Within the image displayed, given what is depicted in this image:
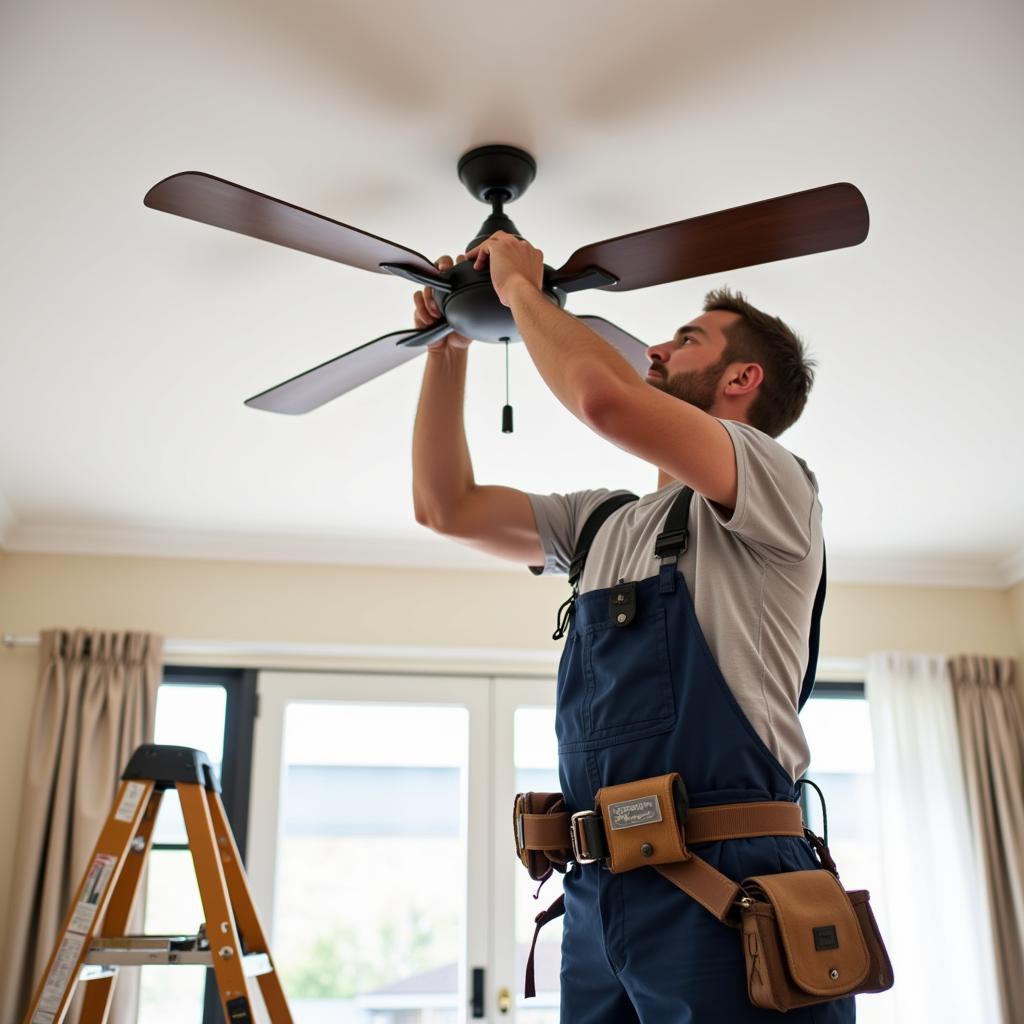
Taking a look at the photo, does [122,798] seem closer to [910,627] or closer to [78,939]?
[78,939]

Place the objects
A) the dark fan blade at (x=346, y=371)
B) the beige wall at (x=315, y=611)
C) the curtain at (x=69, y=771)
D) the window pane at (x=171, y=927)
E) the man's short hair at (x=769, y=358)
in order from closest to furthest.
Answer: the man's short hair at (x=769, y=358)
the dark fan blade at (x=346, y=371)
the curtain at (x=69, y=771)
the window pane at (x=171, y=927)
the beige wall at (x=315, y=611)

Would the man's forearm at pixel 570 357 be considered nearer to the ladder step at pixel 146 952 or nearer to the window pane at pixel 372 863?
the ladder step at pixel 146 952

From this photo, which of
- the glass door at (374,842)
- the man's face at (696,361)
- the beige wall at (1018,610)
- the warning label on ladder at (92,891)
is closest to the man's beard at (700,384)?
the man's face at (696,361)

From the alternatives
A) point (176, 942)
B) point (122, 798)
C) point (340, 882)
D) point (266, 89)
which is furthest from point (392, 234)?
point (340, 882)

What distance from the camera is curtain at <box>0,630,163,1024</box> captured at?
3654 mm

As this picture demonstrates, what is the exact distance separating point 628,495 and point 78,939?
5.02ft

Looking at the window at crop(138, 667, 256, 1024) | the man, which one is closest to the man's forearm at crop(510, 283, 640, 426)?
the man

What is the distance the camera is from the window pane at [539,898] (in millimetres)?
4062

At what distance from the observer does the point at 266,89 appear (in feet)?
6.59

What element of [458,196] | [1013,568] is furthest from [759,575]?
[1013,568]

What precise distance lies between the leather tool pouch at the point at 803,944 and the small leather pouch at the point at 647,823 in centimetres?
10

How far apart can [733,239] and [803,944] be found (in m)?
1.08

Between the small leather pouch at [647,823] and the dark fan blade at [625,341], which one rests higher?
the dark fan blade at [625,341]

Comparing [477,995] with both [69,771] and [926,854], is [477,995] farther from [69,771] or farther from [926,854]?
[926,854]
